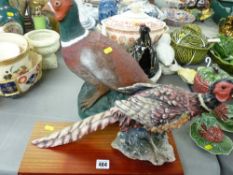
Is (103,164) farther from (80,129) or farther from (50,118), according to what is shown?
(50,118)

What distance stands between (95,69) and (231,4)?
118 centimetres

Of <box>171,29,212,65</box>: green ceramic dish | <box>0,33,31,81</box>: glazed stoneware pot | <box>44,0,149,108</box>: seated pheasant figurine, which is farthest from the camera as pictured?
<box>171,29,212,65</box>: green ceramic dish

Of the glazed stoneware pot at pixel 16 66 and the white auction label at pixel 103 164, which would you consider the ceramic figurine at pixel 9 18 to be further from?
the white auction label at pixel 103 164

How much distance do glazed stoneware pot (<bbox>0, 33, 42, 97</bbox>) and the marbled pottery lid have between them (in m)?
0.25

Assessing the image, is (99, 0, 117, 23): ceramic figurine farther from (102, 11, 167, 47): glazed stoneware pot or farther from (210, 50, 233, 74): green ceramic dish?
(210, 50, 233, 74): green ceramic dish

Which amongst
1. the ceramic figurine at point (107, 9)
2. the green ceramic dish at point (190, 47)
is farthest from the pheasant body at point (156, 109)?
the ceramic figurine at point (107, 9)

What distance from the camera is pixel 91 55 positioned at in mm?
524

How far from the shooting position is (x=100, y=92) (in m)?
0.57

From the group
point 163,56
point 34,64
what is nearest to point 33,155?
point 34,64

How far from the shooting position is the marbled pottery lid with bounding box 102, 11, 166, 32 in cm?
79

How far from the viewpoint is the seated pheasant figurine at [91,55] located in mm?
523

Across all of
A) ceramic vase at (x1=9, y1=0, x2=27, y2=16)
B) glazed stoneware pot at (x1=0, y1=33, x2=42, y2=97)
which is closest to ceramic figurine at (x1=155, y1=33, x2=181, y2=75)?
glazed stoneware pot at (x1=0, y1=33, x2=42, y2=97)

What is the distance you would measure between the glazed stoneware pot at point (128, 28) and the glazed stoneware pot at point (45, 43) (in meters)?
0.16

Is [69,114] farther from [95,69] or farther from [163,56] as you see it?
[163,56]
